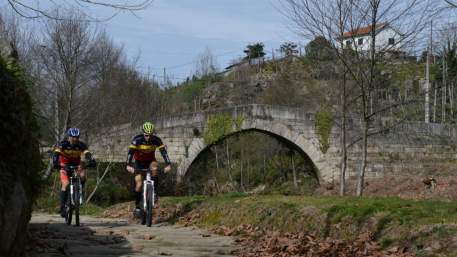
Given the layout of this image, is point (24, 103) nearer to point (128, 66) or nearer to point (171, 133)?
point (171, 133)

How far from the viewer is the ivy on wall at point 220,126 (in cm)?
3148

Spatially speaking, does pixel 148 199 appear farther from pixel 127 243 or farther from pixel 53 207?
pixel 53 207

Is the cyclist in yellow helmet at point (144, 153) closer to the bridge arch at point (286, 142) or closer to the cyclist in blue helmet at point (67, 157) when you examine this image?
the cyclist in blue helmet at point (67, 157)

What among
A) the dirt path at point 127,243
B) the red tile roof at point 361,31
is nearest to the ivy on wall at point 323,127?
the red tile roof at point 361,31

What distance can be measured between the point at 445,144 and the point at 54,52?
18719mm

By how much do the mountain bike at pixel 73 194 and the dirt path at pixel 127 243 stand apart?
1.07 metres

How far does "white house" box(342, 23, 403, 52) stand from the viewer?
14.2 meters

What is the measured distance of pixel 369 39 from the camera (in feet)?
47.9

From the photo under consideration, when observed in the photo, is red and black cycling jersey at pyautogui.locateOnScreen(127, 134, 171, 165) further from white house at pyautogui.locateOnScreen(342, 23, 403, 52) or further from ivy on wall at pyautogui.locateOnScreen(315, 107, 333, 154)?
ivy on wall at pyautogui.locateOnScreen(315, 107, 333, 154)

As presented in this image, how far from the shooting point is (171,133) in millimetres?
31281

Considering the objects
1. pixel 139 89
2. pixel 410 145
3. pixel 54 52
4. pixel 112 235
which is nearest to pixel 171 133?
pixel 139 89

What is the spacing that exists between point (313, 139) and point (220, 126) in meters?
4.50

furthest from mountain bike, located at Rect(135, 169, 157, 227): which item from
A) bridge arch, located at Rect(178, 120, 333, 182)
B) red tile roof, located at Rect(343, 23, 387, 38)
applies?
bridge arch, located at Rect(178, 120, 333, 182)

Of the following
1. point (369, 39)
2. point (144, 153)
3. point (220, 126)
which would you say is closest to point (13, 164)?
point (144, 153)
